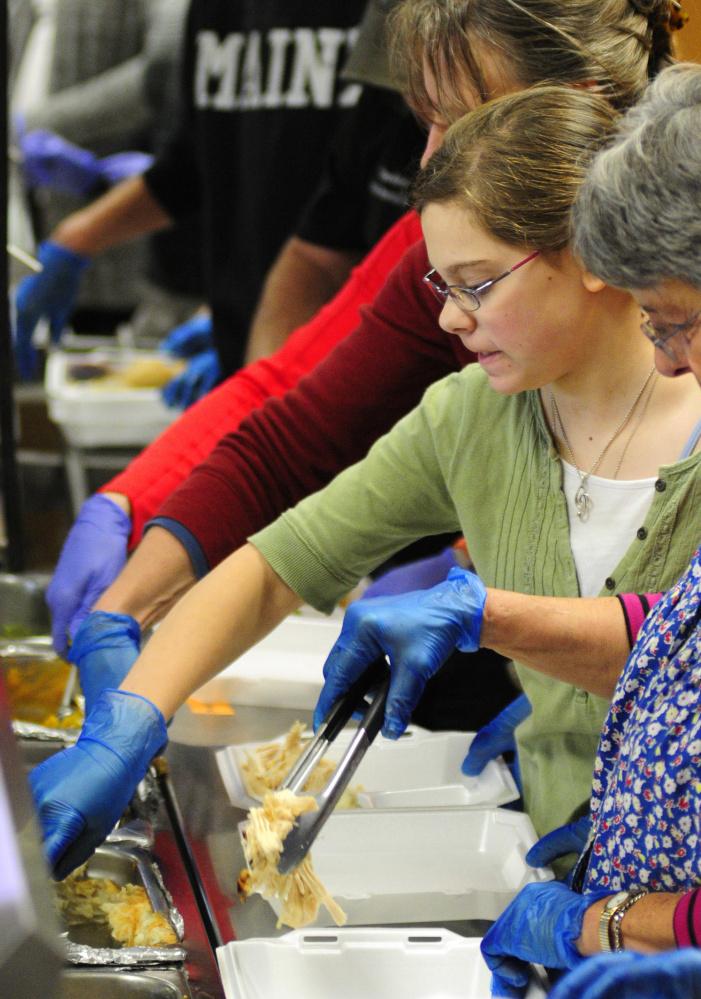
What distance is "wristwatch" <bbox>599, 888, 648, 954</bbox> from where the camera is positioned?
1.06 meters

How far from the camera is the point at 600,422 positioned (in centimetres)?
139

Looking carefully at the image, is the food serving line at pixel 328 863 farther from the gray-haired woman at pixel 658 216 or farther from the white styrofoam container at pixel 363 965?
the gray-haired woman at pixel 658 216

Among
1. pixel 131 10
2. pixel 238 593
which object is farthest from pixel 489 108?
pixel 131 10

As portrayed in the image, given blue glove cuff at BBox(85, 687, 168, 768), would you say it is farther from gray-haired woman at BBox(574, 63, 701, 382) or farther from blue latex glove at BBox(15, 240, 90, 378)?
blue latex glove at BBox(15, 240, 90, 378)

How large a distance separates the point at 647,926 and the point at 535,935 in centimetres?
17

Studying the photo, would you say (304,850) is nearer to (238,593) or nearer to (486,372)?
(238,593)

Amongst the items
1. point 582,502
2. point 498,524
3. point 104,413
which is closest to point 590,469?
point 582,502

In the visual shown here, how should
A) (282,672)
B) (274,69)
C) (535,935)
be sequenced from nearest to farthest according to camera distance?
1. (535,935)
2. (282,672)
3. (274,69)

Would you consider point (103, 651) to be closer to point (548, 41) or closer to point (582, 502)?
point (582, 502)

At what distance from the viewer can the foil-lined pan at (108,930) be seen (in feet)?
4.01

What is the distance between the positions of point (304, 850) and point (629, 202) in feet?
2.54

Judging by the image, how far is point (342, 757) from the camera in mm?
1188

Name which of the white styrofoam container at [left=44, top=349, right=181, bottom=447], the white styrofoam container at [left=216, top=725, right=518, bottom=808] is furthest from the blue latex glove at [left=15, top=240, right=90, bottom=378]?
the white styrofoam container at [left=216, top=725, right=518, bottom=808]

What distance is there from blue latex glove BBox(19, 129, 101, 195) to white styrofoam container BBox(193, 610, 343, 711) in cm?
322
